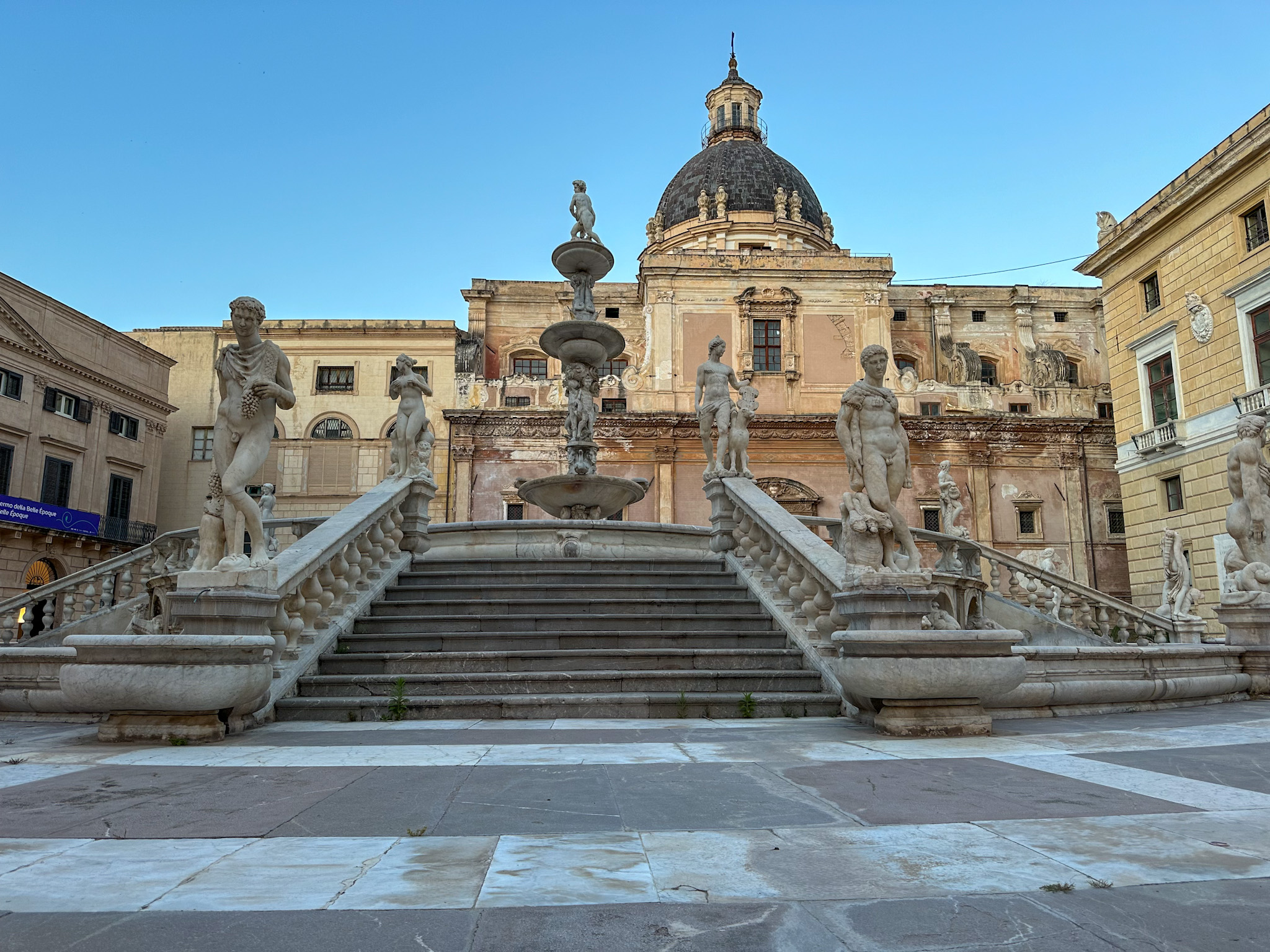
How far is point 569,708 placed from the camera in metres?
6.96

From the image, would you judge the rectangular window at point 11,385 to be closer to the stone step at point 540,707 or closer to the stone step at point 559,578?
the stone step at point 559,578

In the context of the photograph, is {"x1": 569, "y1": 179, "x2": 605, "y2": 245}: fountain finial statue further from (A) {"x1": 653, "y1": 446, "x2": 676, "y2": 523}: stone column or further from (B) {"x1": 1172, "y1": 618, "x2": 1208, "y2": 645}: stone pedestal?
(A) {"x1": 653, "y1": 446, "x2": 676, "y2": 523}: stone column

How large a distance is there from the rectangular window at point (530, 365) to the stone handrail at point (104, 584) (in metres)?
25.6

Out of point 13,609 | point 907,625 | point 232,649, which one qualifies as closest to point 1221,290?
point 907,625

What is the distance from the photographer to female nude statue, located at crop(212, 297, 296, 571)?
665cm

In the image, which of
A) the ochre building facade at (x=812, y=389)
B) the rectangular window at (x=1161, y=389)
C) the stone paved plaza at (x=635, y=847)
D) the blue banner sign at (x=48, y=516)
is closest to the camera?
the stone paved plaza at (x=635, y=847)

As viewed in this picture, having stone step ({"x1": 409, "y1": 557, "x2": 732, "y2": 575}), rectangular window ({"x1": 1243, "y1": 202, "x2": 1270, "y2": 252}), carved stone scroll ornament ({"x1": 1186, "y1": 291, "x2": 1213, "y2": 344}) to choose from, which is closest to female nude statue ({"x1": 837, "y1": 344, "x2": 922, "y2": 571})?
stone step ({"x1": 409, "y1": 557, "x2": 732, "y2": 575})

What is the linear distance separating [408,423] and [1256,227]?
22.5 m

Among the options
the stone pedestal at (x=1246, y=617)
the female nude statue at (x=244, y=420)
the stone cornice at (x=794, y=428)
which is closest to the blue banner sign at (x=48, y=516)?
the stone cornice at (x=794, y=428)

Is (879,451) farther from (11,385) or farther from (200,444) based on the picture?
(200,444)

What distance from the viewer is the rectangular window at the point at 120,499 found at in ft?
109

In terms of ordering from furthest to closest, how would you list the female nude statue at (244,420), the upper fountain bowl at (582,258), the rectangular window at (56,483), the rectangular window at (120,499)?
1. the rectangular window at (120,499)
2. the rectangular window at (56,483)
3. the upper fountain bowl at (582,258)
4. the female nude statue at (244,420)

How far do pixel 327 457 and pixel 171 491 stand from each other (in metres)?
7.06

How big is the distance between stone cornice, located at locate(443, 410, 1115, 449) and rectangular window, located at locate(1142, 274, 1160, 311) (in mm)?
8198
